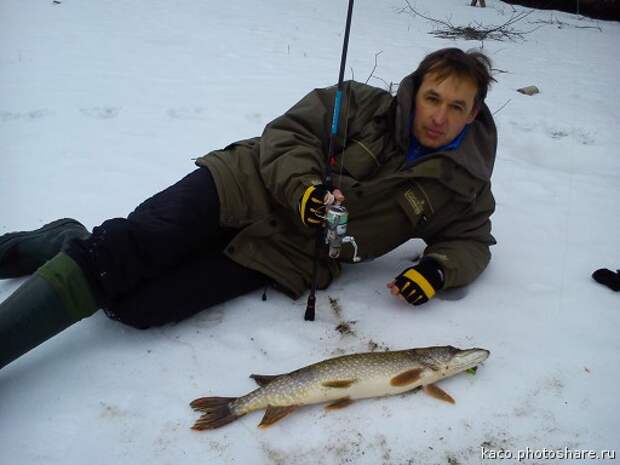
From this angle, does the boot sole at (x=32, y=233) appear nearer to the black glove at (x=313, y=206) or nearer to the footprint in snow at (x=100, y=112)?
the black glove at (x=313, y=206)

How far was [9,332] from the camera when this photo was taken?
2.06m

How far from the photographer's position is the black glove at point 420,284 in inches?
104

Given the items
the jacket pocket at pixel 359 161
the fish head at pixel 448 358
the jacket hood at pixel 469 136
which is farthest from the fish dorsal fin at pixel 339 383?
the jacket hood at pixel 469 136

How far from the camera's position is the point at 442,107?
2.55 meters

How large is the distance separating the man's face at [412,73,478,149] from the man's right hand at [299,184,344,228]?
662mm

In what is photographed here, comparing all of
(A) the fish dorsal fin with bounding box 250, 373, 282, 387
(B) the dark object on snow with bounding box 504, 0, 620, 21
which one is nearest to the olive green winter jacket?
(A) the fish dorsal fin with bounding box 250, 373, 282, 387

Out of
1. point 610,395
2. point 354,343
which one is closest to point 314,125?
point 354,343

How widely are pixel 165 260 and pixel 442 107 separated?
64.6 inches

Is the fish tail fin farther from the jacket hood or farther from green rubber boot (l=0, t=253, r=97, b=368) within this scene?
the jacket hood

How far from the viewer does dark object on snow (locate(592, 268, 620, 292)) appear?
3.00m

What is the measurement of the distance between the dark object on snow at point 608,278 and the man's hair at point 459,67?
1.38 meters

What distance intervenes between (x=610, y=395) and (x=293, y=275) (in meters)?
1.67

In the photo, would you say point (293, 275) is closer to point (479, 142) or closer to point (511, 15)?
point (479, 142)

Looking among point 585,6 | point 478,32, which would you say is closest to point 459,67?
point 478,32
